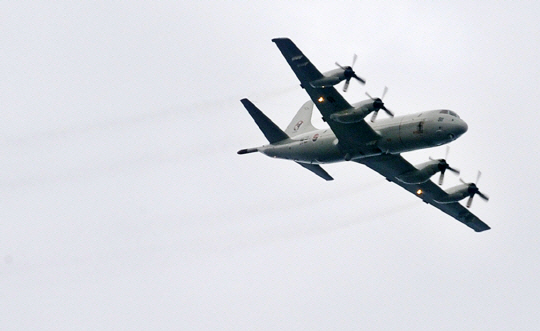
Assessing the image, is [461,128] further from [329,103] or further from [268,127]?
[268,127]

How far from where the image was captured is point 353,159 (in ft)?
203

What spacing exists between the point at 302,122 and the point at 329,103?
9.07m

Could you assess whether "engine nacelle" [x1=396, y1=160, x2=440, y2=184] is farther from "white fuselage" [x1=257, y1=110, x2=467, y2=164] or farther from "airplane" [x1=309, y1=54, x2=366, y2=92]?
"airplane" [x1=309, y1=54, x2=366, y2=92]

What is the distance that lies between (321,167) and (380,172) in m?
4.08

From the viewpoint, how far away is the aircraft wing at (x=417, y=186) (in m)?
63.3

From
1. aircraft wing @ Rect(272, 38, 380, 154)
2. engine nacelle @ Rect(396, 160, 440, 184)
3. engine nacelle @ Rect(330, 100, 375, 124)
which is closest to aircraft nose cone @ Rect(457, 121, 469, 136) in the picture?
aircraft wing @ Rect(272, 38, 380, 154)

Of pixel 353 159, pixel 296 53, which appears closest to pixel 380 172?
pixel 353 159

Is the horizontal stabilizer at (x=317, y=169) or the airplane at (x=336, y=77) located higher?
the airplane at (x=336, y=77)

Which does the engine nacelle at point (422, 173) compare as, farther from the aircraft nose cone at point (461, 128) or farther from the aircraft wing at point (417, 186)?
the aircraft nose cone at point (461, 128)

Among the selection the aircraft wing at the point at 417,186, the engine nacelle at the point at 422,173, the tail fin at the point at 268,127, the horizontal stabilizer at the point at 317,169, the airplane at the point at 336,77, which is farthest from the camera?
the horizontal stabilizer at the point at 317,169

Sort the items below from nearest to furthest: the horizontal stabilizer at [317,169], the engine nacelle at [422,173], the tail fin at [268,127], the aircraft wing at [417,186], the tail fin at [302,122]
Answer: the aircraft wing at [417,186], the engine nacelle at [422,173], the tail fin at [268,127], the horizontal stabilizer at [317,169], the tail fin at [302,122]

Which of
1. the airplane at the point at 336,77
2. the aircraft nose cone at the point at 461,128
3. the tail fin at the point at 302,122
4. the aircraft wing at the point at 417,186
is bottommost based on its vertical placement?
the aircraft wing at the point at 417,186

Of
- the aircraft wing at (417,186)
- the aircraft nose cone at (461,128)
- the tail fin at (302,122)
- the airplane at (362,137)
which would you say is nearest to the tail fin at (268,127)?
the airplane at (362,137)

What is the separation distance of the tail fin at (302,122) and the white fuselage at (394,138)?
3.03 metres
